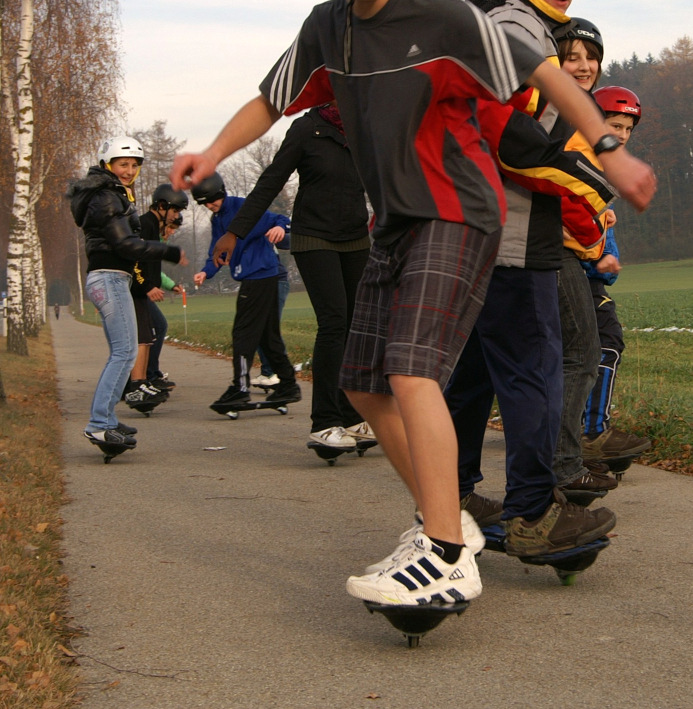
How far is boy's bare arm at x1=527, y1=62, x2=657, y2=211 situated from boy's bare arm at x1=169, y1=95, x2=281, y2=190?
3.08 feet

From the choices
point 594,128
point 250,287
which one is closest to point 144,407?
point 250,287

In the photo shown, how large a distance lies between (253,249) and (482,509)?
5311 mm

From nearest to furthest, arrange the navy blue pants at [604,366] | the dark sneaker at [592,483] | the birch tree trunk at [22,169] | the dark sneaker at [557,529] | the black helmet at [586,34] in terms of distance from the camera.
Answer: the dark sneaker at [557,529] → the black helmet at [586,34] → the dark sneaker at [592,483] → the navy blue pants at [604,366] → the birch tree trunk at [22,169]

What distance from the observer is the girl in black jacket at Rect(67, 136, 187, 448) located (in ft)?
23.4

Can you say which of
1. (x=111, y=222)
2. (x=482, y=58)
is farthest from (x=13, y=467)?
(x=482, y=58)

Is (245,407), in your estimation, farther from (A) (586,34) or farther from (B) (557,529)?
(B) (557,529)

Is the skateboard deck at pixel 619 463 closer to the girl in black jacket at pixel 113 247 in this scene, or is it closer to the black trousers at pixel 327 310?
the black trousers at pixel 327 310

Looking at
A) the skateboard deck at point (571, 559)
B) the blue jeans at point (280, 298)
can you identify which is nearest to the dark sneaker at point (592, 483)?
the skateboard deck at point (571, 559)

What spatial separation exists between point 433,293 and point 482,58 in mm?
680

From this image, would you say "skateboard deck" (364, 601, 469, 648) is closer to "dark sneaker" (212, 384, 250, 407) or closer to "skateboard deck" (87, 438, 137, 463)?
"skateboard deck" (87, 438, 137, 463)

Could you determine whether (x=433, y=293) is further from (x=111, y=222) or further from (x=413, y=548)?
(x=111, y=222)

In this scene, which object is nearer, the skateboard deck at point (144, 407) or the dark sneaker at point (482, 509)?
the dark sneaker at point (482, 509)

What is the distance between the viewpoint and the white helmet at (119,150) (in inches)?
283

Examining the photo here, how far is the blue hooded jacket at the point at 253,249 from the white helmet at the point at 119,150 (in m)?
1.62
